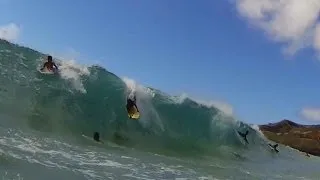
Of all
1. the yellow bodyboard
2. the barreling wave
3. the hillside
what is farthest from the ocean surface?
the hillside

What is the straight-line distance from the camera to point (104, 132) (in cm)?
1906

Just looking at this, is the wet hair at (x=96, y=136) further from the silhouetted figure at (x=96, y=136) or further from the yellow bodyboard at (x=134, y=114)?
the yellow bodyboard at (x=134, y=114)

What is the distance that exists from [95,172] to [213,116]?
17.1 meters

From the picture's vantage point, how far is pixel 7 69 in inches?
825

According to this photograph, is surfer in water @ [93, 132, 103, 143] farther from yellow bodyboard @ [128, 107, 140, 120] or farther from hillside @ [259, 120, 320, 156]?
hillside @ [259, 120, 320, 156]

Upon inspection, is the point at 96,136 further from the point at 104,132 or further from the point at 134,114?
the point at 134,114

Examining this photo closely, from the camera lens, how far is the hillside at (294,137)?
262 ft

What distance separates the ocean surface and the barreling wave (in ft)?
0.15

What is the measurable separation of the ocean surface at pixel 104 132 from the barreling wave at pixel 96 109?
0.05 metres

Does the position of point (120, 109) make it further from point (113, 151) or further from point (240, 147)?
point (240, 147)

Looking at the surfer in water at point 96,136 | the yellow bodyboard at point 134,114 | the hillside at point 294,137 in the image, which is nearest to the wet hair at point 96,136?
the surfer in water at point 96,136

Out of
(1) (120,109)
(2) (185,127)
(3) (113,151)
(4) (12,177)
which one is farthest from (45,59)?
(4) (12,177)

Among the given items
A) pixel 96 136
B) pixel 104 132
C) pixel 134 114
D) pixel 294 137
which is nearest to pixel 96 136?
pixel 96 136

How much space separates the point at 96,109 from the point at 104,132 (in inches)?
75.1
